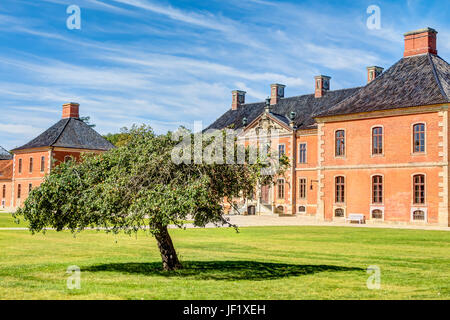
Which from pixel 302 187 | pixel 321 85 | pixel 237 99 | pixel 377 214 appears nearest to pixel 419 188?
pixel 377 214

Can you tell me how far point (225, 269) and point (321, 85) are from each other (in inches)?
1558

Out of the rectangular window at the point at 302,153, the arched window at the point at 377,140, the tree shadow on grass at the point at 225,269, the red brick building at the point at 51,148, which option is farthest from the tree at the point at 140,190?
the red brick building at the point at 51,148

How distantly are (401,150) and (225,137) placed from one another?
79.8ft

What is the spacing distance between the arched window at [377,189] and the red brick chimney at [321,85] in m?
16.6

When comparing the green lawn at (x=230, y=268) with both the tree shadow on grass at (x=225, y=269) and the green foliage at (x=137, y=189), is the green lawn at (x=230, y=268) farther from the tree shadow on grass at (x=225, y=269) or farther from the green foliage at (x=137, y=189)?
the green foliage at (x=137, y=189)

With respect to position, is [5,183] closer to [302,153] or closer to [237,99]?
[237,99]

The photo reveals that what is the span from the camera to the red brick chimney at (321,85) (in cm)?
5034

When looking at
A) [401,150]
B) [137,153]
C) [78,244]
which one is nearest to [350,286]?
[137,153]

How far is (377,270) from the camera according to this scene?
12648mm

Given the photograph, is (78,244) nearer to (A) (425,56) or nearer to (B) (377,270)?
(B) (377,270)

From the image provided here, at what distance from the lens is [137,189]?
38.2 feet

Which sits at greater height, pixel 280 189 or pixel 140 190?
pixel 280 189

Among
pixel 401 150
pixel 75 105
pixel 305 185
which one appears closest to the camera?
pixel 401 150

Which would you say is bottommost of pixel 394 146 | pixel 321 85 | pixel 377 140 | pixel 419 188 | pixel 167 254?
pixel 167 254
